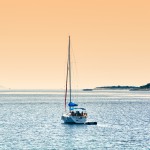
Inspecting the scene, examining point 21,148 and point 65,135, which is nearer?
point 21,148

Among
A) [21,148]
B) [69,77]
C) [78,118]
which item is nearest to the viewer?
[21,148]

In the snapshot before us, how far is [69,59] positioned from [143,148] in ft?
166

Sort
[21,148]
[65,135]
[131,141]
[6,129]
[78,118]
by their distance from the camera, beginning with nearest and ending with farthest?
1. [21,148]
2. [131,141]
3. [65,135]
4. [6,129]
5. [78,118]

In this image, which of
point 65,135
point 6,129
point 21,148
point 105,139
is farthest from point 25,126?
point 21,148

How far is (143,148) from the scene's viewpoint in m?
83.1

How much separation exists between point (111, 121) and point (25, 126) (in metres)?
21.0

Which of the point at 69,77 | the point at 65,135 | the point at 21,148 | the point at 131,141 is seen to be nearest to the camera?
the point at 21,148

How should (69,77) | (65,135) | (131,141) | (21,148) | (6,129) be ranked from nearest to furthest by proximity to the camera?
(21,148)
(131,141)
(65,135)
(6,129)
(69,77)

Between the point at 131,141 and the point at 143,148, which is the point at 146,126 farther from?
the point at 143,148

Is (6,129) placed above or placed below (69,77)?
below

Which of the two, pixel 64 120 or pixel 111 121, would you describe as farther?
pixel 111 121

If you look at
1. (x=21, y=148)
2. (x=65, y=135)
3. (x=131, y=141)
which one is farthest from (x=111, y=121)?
(x=21, y=148)

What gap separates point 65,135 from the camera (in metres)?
101

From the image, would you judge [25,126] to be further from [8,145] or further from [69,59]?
[8,145]
